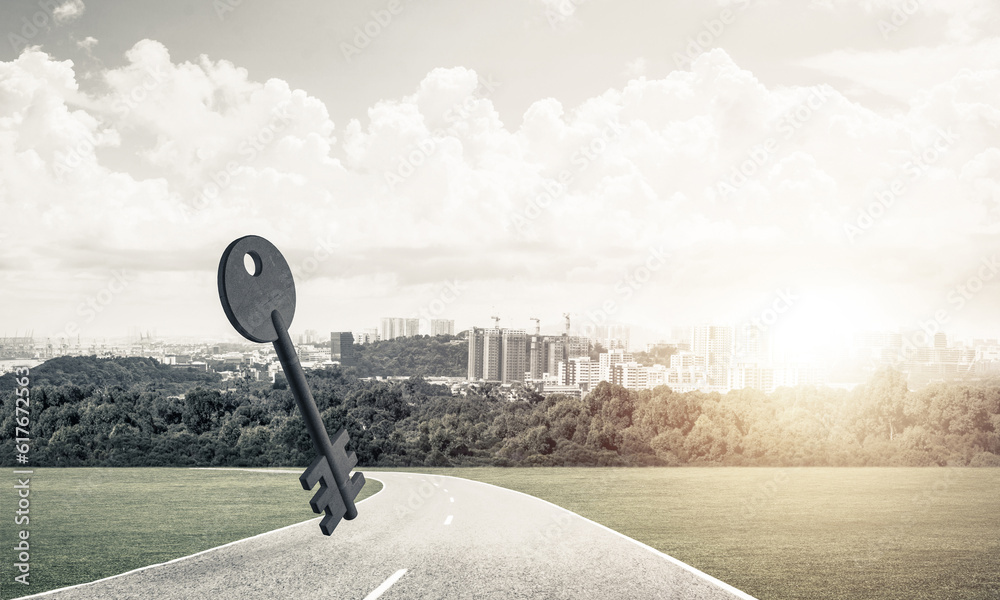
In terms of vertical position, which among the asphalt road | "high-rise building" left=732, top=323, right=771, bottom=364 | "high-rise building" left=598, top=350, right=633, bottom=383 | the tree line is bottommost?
the tree line

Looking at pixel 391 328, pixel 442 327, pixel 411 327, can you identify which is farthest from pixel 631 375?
pixel 391 328

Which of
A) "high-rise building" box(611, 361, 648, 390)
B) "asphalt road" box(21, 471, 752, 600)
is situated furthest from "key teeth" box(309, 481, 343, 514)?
"high-rise building" box(611, 361, 648, 390)

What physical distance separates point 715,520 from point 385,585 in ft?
62.8

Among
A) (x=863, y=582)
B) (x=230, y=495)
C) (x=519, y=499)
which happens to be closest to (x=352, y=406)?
(x=230, y=495)

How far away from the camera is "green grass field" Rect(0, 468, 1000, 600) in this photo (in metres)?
16.5

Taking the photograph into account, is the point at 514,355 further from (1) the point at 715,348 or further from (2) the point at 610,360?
(1) the point at 715,348

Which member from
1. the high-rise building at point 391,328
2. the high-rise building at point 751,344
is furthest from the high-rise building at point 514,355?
the high-rise building at point 751,344

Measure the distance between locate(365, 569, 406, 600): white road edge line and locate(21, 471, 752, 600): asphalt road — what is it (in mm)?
20

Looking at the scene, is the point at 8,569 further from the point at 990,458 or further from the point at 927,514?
the point at 990,458

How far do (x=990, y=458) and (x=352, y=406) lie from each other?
58321 mm

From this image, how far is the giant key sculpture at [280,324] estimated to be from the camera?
2229 mm

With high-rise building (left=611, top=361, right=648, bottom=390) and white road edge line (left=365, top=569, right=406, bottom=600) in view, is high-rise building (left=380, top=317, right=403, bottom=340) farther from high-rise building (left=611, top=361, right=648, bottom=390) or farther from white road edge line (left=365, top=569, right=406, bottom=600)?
white road edge line (left=365, top=569, right=406, bottom=600)

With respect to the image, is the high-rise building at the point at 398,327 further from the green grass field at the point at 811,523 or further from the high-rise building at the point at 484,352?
the green grass field at the point at 811,523

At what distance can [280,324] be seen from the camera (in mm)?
2318
